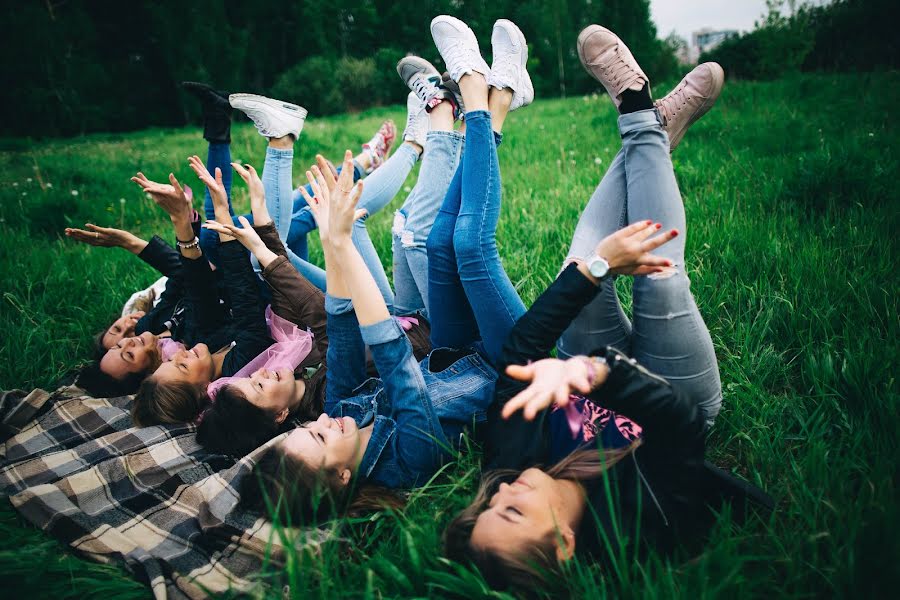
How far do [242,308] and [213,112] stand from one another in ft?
4.92

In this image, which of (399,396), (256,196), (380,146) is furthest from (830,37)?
(399,396)

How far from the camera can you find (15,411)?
248 cm

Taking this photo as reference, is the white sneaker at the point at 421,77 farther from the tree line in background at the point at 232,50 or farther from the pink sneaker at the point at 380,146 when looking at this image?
the tree line in background at the point at 232,50

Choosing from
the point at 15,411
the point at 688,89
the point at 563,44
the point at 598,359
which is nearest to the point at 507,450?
the point at 598,359

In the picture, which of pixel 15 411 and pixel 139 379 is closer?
pixel 15 411

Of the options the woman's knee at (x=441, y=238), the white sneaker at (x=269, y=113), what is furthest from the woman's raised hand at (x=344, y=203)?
the white sneaker at (x=269, y=113)

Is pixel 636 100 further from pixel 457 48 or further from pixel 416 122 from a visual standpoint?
pixel 416 122

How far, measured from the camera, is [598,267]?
4.58ft

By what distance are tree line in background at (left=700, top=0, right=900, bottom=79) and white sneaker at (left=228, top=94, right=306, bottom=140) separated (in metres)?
10.5

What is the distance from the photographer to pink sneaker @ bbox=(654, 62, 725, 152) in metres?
1.83

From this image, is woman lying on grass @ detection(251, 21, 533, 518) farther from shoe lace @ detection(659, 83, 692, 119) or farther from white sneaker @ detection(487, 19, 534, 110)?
shoe lace @ detection(659, 83, 692, 119)

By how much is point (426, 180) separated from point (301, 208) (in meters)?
1.39

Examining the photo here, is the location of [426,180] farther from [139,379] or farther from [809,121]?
[809,121]

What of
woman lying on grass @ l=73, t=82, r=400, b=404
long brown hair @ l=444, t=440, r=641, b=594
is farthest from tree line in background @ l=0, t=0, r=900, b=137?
long brown hair @ l=444, t=440, r=641, b=594
